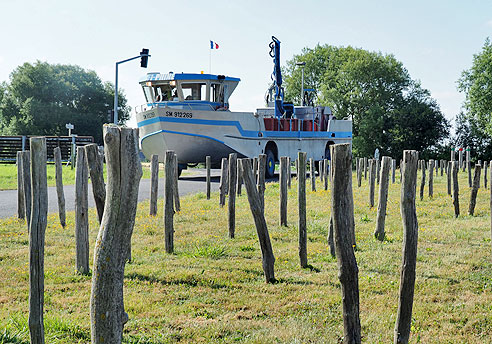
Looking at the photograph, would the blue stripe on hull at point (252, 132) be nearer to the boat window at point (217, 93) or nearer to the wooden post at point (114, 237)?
the boat window at point (217, 93)

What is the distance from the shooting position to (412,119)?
168 ft

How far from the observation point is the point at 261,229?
283 inches

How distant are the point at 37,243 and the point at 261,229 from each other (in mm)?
3160

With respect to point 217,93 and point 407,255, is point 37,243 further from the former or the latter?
point 217,93

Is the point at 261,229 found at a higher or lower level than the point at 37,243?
lower

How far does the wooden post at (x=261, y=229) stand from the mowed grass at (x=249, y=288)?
227mm

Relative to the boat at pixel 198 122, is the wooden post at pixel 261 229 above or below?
below

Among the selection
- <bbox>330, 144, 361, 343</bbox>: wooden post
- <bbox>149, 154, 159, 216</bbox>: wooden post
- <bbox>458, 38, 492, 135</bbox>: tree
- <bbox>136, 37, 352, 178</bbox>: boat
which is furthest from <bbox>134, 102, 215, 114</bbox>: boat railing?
<bbox>458, 38, 492, 135</bbox>: tree

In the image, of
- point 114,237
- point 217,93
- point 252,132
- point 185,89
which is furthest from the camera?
point 252,132

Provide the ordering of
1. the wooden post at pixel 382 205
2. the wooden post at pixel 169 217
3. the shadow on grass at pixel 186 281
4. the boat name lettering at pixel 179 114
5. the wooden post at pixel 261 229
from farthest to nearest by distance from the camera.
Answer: the boat name lettering at pixel 179 114 → the wooden post at pixel 382 205 → the wooden post at pixel 169 217 → the wooden post at pixel 261 229 → the shadow on grass at pixel 186 281

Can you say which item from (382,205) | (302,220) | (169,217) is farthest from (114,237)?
(382,205)

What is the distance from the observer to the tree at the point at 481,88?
144 ft

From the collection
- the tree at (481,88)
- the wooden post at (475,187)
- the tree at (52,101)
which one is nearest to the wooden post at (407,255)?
the wooden post at (475,187)

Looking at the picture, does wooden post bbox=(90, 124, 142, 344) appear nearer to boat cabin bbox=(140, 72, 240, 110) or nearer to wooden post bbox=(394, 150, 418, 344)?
wooden post bbox=(394, 150, 418, 344)
